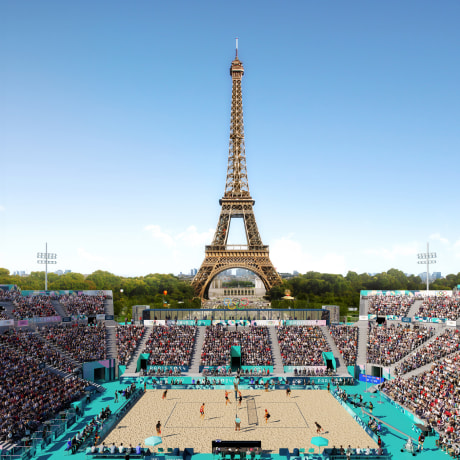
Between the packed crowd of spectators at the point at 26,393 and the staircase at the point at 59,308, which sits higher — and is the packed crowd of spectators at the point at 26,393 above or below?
below

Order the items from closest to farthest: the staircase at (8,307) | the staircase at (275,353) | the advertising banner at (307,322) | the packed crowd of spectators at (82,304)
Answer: the staircase at (275,353) → the staircase at (8,307) → the packed crowd of spectators at (82,304) → the advertising banner at (307,322)

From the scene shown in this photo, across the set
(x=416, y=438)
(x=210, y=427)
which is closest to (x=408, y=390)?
(x=416, y=438)

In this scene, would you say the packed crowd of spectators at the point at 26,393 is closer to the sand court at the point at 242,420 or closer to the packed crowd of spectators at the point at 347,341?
the sand court at the point at 242,420

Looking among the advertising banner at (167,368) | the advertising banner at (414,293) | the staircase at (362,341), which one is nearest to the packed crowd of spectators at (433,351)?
the staircase at (362,341)

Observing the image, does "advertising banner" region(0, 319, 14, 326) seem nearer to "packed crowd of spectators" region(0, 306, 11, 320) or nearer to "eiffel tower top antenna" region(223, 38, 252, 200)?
"packed crowd of spectators" region(0, 306, 11, 320)

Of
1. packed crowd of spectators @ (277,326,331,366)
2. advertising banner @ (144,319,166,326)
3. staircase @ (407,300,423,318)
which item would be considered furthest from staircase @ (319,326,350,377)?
advertising banner @ (144,319,166,326)

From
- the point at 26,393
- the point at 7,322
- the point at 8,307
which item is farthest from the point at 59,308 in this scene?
the point at 26,393

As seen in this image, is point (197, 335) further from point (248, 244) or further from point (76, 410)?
point (248, 244)
